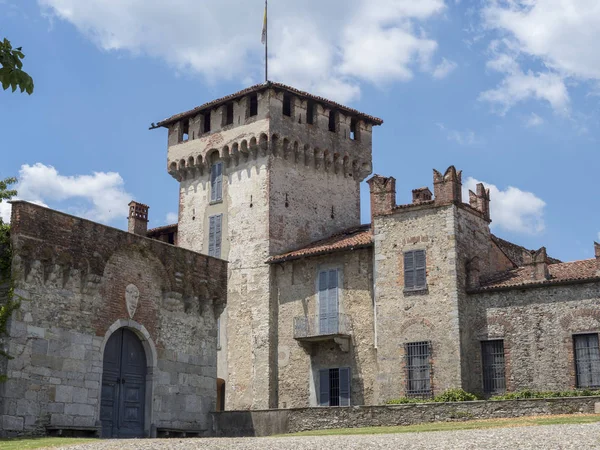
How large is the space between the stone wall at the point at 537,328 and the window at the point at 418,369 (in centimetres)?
149

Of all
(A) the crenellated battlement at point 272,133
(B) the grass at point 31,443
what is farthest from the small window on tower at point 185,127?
(B) the grass at point 31,443

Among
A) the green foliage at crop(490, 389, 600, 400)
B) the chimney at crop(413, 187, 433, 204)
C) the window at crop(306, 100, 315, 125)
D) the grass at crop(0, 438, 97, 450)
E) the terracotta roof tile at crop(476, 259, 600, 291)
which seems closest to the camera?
the grass at crop(0, 438, 97, 450)

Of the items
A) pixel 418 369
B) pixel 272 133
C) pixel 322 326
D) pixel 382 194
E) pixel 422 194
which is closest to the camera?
pixel 418 369

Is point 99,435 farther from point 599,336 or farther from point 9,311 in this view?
point 599,336

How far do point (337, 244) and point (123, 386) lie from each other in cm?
1277

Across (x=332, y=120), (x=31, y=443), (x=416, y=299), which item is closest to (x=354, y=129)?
(x=332, y=120)

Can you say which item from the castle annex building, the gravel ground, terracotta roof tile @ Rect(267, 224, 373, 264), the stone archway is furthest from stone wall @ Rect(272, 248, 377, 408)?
the gravel ground

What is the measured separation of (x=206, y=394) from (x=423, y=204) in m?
11.1

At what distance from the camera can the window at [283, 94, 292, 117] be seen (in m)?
40.0

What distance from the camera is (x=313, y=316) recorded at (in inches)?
1393

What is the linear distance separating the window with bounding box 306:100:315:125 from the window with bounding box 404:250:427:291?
10.4m

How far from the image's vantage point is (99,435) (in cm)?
2384

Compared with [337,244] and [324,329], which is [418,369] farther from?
[337,244]

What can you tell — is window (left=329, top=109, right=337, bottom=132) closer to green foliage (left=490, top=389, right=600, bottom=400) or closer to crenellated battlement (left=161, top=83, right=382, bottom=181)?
crenellated battlement (left=161, top=83, right=382, bottom=181)
